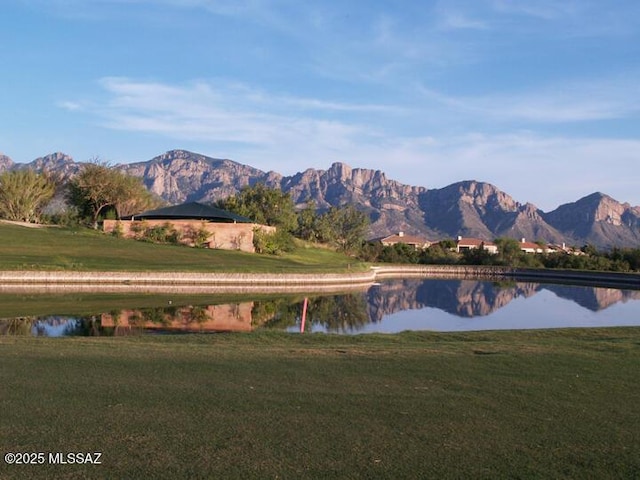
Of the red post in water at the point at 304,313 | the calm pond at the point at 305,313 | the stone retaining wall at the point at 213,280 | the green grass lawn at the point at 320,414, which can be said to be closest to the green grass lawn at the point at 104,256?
the stone retaining wall at the point at 213,280

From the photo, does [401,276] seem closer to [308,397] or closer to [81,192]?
[81,192]

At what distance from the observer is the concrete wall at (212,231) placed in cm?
6869

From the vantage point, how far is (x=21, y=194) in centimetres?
7906

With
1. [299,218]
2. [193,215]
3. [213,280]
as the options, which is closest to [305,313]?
[213,280]

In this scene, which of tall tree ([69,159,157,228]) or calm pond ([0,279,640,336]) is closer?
calm pond ([0,279,640,336])

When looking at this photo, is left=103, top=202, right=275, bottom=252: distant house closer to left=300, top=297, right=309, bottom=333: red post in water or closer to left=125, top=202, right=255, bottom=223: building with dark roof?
left=125, top=202, right=255, bottom=223: building with dark roof

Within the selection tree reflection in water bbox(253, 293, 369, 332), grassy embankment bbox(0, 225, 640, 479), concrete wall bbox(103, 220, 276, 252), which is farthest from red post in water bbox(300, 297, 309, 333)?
concrete wall bbox(103, 220, 276, 252)

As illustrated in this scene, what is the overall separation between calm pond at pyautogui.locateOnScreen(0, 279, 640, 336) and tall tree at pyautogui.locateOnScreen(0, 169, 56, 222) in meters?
49.7

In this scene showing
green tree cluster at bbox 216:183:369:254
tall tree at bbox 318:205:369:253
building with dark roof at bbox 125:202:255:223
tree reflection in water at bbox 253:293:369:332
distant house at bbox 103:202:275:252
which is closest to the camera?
tree reflection in water at bbox 253:293:369:332

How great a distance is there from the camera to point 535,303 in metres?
43.8

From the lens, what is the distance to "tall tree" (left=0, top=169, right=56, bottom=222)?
78062 millimetres

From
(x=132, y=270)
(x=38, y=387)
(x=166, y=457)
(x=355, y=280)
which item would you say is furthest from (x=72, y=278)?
(x=166, y=457)

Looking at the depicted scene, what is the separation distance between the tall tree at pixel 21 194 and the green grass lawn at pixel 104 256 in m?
16.3

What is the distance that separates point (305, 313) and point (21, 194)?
60605 mm
